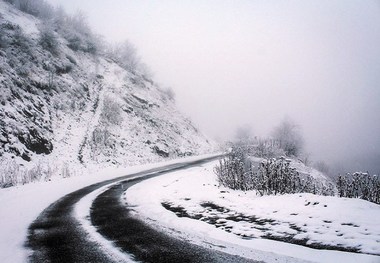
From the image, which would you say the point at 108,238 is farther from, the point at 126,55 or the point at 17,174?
the point at 126,55

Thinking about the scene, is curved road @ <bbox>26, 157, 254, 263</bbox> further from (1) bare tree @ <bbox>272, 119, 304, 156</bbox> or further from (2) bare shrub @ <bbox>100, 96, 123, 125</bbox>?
(1) bare tree @ <bbox>272, 119, 304, 156</bbox>

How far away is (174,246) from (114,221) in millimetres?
2361

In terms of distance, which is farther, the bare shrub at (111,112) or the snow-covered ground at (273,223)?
the bare shrub at (111,112)

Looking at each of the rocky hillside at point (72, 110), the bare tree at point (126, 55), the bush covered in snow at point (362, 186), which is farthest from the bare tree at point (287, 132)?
the bush covered in snow at point (362, 186)

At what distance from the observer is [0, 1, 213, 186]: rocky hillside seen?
19766 mm

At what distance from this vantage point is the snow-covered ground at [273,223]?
14.3ft

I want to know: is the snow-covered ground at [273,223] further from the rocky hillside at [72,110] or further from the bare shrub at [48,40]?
the bare shrub at [48,40]

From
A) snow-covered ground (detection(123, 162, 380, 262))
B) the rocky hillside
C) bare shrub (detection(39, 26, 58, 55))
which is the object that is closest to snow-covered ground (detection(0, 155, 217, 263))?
snow-covered ground (detection(123, 162, 380, 262))

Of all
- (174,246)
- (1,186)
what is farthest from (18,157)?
(174,246)

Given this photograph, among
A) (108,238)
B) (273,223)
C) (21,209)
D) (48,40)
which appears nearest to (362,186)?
(273,223)

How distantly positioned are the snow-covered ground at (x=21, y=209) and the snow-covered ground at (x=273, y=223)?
2.49 m

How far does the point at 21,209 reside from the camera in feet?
27.3

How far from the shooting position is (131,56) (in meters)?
44.3

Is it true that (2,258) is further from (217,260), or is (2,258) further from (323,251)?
(323,251)
